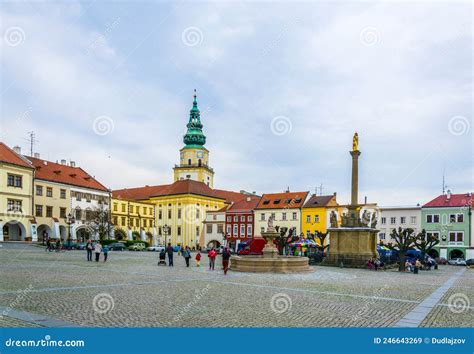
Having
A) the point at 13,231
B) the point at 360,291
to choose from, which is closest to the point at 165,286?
the point at 360,291

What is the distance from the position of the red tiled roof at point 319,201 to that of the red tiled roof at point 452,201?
42.4ft

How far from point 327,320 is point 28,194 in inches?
2168

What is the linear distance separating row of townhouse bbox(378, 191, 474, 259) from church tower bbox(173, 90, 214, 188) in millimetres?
47315

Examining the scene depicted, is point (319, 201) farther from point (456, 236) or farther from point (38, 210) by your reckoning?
point (38, 210)

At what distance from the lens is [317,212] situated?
70938 mm

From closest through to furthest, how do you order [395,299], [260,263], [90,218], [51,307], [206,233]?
[51,307], [395,299], [260,263], [90,218], [206,233]

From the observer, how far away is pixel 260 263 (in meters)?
24.4

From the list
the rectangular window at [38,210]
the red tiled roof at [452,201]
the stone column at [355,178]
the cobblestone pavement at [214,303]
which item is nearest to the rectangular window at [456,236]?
the red tiled roof at [452,201]

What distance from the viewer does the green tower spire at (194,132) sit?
361ft

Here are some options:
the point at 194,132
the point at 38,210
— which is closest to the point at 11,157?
the point at 38,210

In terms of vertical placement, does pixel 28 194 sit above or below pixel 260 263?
above

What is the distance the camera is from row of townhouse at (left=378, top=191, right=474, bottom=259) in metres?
61.2
